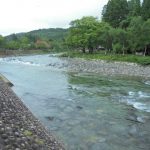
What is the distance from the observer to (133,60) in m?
57.5

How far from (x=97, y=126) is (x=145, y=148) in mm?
3964

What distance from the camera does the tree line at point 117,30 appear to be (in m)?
62.8

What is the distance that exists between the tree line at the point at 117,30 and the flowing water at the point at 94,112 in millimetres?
28390

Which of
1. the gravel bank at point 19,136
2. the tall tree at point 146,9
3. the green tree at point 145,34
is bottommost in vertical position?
the gravel bank at point 19,136

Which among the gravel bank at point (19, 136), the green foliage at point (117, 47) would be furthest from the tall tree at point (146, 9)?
the gravel bank at point (19, 136)

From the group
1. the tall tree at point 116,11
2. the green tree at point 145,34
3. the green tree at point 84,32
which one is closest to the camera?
the green tree at point 145,34

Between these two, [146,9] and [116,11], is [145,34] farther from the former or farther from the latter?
[116,11]

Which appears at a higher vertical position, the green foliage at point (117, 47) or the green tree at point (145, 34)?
the green tree at point (145, 34)

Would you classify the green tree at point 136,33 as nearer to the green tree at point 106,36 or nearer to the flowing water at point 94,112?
the green tree at point 106,36

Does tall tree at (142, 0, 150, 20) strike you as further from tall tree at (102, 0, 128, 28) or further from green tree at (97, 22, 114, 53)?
tall tree at (102, 0, 128, 28)

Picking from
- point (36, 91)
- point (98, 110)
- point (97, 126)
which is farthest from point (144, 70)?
point (97, 126)

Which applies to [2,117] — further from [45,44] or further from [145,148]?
[45,44]

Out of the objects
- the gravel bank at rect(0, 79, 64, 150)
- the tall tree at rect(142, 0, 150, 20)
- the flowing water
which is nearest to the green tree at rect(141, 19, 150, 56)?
the tall tree at rect(142, 0, 150, 20)

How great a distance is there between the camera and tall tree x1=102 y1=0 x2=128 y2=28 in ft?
302
